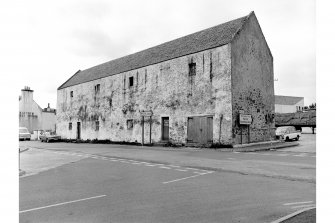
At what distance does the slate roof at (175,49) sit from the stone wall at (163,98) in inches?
21.9

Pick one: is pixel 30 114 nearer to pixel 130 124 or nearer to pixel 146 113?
pixel 130 124

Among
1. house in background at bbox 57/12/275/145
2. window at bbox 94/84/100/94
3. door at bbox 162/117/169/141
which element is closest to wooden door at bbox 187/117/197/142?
house in background at bbox 57/12/275/145

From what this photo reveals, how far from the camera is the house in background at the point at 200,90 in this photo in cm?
1965

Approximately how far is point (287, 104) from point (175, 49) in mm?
43573

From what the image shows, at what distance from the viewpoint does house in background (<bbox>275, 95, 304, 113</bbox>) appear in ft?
196

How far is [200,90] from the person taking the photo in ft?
68.6

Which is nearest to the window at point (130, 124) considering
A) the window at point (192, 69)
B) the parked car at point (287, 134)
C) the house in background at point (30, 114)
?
the window at point (192, 69)

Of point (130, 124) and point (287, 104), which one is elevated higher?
point (287, 104)

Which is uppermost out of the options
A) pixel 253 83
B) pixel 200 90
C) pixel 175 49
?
pixel 175 49

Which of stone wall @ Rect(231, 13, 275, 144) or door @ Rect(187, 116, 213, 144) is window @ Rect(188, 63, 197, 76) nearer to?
stone wall @ Rect(231, 13, 275, 144)

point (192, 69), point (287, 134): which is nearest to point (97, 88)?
point (192, 69)

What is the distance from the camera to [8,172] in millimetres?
3107

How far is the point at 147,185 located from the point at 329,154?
556 cm

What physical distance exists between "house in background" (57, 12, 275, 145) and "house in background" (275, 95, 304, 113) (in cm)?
3884
